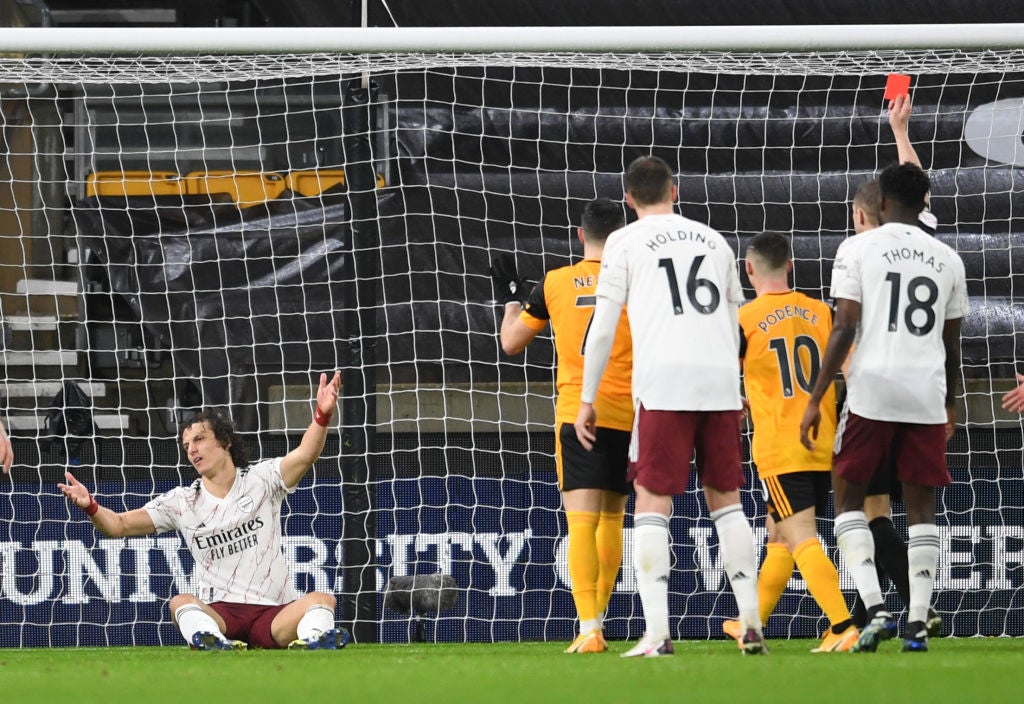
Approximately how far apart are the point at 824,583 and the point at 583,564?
0.87 meters

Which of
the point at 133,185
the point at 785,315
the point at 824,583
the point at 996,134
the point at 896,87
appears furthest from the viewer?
the point at 133,185

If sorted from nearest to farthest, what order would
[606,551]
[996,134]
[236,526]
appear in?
[606,551]
[236,526]
[996,134]

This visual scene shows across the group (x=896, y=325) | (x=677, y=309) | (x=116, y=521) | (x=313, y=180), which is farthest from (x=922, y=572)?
(x=313, y=180)

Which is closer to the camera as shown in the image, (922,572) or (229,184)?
(922,572)

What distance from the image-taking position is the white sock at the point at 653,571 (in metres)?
4.27

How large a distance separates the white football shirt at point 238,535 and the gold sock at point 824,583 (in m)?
2.24

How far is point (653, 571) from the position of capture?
169 inches

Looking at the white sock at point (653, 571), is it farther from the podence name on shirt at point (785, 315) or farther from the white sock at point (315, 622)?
the white sock at point (315, 622)

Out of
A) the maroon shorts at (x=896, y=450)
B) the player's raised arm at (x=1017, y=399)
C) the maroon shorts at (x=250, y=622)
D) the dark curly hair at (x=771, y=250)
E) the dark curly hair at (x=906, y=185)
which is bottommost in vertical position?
the maroon shorts at (x=250, y=622)

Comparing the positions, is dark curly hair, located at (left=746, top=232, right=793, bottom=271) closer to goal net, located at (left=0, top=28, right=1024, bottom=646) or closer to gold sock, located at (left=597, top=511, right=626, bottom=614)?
gold sock, located at (left=597, top=511, right=626, bottom=614)

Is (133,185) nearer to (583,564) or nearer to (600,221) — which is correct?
(600,221)

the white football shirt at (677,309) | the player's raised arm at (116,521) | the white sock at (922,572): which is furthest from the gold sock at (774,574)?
the player's raised arm at (116,521)

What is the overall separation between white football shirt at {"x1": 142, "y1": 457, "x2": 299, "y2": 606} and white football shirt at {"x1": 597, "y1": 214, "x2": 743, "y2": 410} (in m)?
2.27

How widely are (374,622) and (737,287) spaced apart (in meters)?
3.69
